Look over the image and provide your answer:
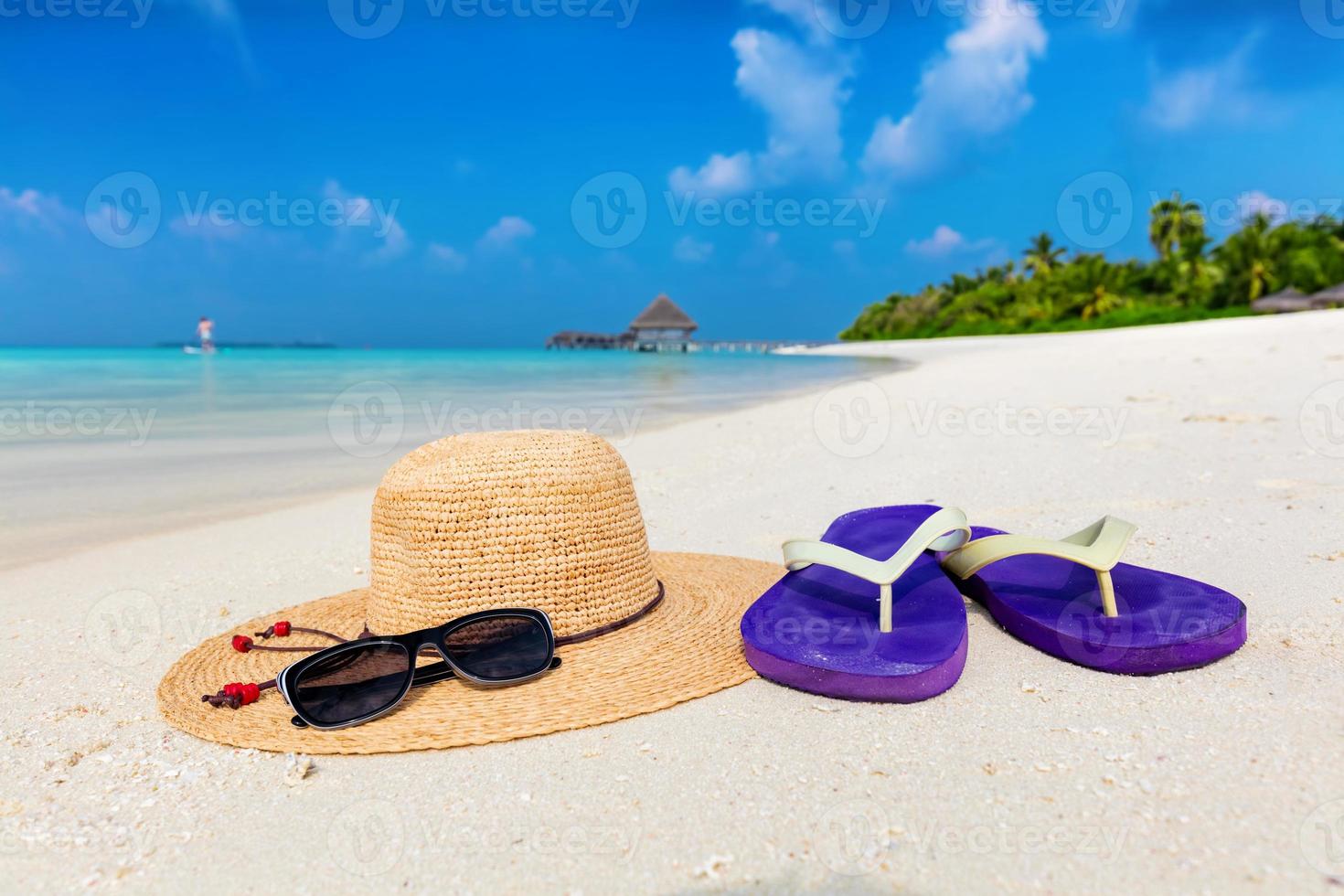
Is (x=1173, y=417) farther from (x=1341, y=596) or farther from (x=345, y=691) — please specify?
(x=345, y=691)

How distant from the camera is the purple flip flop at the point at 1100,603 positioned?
189 centimetres

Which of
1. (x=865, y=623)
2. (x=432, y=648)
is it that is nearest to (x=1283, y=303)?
(x=865, y=623)

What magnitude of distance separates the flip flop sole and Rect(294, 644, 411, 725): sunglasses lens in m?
1.74

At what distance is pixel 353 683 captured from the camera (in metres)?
1.85

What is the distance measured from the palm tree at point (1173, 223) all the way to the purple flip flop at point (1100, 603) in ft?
166

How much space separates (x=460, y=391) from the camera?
15359 mm

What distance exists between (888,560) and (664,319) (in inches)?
2320

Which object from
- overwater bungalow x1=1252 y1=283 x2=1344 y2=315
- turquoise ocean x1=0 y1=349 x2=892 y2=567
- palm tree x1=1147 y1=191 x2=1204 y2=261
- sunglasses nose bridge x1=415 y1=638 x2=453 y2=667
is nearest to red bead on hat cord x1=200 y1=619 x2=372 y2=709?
sunglasses nose bridge x1=415 y1=638 x2=453 y2=667

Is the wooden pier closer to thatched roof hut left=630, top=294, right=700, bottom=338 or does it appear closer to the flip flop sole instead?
thatched roof hut left=630, top=294, right=700, bottom=338

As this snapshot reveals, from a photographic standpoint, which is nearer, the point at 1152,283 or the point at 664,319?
the point at 1152,283

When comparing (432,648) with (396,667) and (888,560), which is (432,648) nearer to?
(396,667)

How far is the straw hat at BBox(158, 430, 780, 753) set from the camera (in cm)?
181

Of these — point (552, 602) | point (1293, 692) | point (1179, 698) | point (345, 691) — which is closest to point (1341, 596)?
point (1293, 692)

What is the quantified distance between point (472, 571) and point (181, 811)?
2.72 ft
